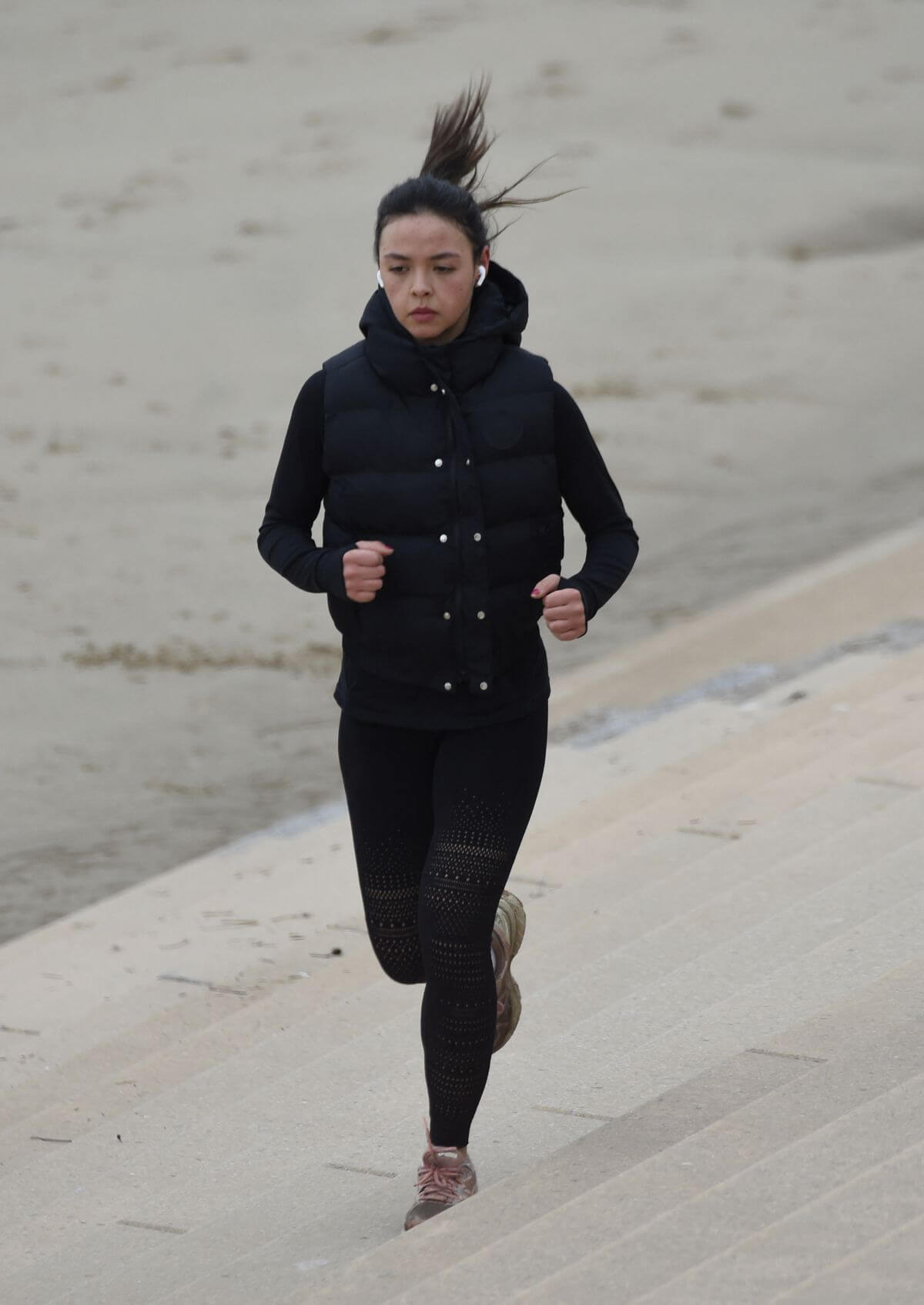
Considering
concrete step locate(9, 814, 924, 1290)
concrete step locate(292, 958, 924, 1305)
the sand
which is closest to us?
concrete step locate(292, 958, 924, 1305)

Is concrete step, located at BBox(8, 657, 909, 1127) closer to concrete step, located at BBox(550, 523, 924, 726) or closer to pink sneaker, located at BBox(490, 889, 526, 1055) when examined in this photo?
pink sneaker, located at BBox(490, 889, 526, 1055)

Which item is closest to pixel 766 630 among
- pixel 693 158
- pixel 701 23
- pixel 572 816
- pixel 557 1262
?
pixel 572 816

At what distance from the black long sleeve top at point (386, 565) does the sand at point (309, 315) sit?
314 cm

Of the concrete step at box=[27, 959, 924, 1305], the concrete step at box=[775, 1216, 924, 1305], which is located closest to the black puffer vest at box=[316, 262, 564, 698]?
the concrete step at box=[27, 959, 924, 1305]

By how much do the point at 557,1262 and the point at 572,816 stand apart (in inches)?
125

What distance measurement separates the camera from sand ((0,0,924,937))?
8414mm

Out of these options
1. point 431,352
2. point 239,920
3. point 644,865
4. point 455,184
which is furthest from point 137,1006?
point 455,184

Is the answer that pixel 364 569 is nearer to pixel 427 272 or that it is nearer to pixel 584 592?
pixel 584 592

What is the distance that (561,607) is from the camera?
3.18 meters

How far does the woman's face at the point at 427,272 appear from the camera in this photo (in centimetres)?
324

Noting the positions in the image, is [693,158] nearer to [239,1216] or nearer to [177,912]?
[177,912]

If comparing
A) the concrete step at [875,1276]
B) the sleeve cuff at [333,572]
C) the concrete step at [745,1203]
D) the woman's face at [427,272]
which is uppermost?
the woman's face at [427,272]

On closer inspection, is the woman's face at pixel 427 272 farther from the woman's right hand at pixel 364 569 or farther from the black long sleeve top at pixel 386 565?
the woman's right hand at pixel 364 569

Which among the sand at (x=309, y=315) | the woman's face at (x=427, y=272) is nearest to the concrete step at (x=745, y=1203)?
the woman's face at (x=427, y=272)
